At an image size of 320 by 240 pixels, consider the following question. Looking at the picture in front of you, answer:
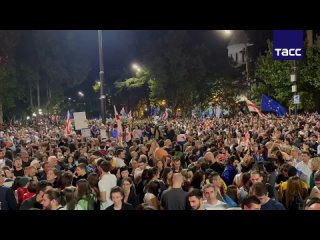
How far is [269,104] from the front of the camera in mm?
26094

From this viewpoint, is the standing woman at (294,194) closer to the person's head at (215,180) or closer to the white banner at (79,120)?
the person's head at (215,180)

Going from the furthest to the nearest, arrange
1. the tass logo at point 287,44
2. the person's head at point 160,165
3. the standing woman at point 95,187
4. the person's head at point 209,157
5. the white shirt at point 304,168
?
the tass logo at point 287,44
the person's head at point 209,157
the person's head at point 160,165
the white shirt at point 304,168
the standing woman at point 95,187

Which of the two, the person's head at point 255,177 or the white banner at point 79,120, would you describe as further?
the white banner at point 79,120

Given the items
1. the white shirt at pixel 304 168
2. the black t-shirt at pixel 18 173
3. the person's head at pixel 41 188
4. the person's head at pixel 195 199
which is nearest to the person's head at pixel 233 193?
the person's head at pixel 195 199

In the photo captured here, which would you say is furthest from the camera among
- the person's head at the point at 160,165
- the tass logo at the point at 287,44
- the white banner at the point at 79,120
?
the tass logo at the point at 287,44

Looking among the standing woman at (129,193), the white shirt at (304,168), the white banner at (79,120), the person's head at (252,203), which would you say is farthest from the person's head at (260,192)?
the white banner at (79,120)

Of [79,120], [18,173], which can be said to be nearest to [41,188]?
[18,173]

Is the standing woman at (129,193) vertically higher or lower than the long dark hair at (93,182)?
lower

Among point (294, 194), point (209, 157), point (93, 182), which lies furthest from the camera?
point (209, 157)

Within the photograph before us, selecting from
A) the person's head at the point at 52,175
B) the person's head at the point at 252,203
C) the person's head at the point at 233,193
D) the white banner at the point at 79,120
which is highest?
the white banner at the point at 79,120

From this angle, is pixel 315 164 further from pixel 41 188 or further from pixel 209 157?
pixel 41 188

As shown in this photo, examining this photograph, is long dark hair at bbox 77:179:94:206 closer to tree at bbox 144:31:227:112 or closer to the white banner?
the white banner
